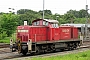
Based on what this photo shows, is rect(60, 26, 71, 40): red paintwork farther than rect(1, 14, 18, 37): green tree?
No

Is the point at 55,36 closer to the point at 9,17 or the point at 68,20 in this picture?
the point at 9,17

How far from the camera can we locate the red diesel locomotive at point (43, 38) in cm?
2092

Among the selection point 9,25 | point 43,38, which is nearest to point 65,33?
point 43,38

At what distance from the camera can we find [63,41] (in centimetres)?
2488

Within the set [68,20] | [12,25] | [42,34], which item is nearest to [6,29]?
[12,25]

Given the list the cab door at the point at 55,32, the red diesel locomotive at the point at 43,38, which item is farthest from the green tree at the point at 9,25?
the cab door at the point at 55,32

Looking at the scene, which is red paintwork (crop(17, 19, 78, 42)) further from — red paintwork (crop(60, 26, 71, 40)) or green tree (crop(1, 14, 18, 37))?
green tree (crop(1, 14, 18, 37))

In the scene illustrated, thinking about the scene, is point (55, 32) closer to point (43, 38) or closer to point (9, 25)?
point (43, 38)

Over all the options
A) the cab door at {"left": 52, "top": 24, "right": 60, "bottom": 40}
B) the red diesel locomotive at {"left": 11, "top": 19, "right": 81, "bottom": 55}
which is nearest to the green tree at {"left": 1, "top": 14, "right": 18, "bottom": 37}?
the red diesel locomotive at {"left": 11, "top": 19, "right": 81, "bottom": 55}

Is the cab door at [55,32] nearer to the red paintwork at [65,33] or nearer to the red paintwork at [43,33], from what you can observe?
the red paintwork at [43,33]

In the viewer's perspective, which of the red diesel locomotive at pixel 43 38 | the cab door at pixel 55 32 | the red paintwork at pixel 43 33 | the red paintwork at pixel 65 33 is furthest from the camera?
the red paintwork at pixel 65 33

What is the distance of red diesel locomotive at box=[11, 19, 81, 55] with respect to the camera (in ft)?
68.6

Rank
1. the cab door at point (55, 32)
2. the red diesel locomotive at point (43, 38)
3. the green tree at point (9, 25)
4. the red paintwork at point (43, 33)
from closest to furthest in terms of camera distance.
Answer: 1. the red diesel locomotive at point (43, 38)
2. the red paintwork at point (43, 33)
3. the cab door at point (55, 32)
4. the green tree at point (9, 25)

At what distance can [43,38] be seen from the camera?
75.0 ft
